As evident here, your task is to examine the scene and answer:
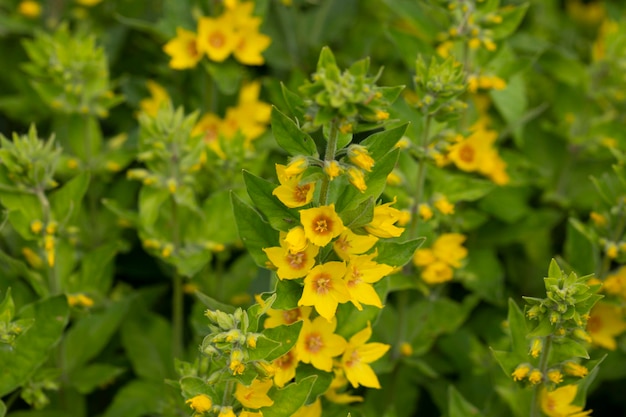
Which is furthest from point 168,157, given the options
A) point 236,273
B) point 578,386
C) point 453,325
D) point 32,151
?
point 578,386

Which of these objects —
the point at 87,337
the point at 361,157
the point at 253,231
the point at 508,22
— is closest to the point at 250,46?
the point at 508,22

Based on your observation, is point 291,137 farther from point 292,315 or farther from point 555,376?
point 555,376

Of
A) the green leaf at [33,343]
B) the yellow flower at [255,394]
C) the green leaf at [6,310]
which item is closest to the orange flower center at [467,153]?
the yellow flower at [255,394]

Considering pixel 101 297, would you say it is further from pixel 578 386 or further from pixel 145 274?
pixel 578 386

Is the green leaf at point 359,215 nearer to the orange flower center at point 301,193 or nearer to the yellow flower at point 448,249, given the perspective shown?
the orange flower center at point 301,193

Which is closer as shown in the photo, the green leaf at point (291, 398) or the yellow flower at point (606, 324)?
the green leaf at point (291, 398)

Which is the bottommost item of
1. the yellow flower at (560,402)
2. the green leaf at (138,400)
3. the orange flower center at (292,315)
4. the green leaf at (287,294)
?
the green leaf at (138,400)
